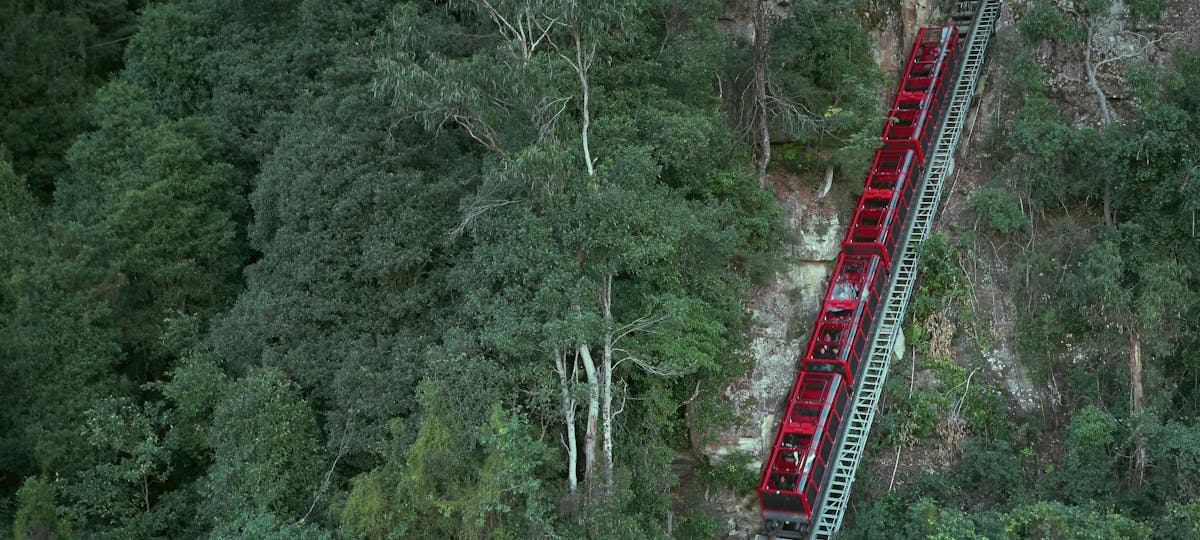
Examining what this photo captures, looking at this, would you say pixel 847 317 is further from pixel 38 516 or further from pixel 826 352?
pixel 38 516

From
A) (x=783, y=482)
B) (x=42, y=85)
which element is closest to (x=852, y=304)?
(x=783, y=482)

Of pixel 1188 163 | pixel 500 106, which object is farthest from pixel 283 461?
pixel 1188 163

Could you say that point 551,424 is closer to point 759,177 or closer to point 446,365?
point 446,365

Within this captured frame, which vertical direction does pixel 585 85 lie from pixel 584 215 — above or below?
above

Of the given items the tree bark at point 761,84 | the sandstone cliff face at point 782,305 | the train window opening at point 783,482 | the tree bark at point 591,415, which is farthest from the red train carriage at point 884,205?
the tree bark at point 591,415

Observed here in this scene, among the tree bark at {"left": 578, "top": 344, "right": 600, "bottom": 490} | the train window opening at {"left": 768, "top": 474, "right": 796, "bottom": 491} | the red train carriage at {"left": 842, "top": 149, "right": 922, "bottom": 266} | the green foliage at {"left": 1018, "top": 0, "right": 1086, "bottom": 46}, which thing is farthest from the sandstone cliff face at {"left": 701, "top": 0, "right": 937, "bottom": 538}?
the green foliage at {"left": 1018, "top": 0, "right": 1086, "bottom": 46}

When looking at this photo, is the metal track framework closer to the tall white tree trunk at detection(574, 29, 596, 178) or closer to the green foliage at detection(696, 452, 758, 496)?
the green foliage at detection(696, 452, 758, 496)
